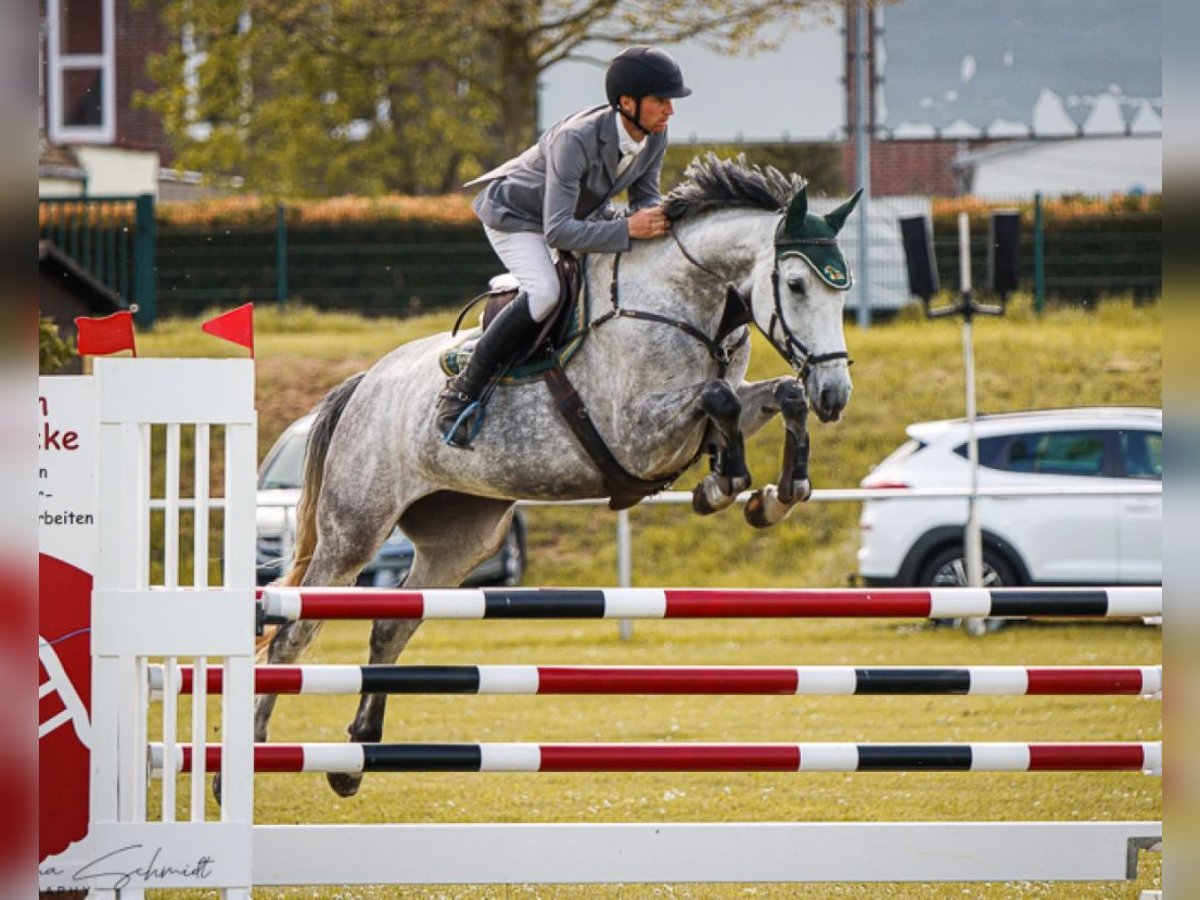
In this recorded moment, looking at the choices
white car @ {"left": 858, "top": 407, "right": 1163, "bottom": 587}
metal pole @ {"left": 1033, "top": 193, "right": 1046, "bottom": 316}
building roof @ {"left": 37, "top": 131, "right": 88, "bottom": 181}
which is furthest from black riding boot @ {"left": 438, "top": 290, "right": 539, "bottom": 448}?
building roof @ {"left": 37, "top": 131, "right": 88, "bottom": 181}

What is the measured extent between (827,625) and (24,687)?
9064mm

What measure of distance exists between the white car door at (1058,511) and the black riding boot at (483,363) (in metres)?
6.28

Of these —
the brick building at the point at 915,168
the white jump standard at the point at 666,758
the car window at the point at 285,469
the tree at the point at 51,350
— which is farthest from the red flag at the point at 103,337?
the brick building at the point at 915,168

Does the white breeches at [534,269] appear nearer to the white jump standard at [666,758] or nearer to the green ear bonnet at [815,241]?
the green ear bonnet at [815,241]

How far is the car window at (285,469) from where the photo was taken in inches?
418

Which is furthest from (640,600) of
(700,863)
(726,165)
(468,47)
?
(468,47)

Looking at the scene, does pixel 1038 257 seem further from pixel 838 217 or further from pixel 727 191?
pixel 838 217

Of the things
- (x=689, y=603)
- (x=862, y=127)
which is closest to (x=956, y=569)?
(x=862, y=127)

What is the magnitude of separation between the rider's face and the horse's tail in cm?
133

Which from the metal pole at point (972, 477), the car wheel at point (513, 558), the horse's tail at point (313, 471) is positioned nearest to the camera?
the horse's tail at point (313, 471)

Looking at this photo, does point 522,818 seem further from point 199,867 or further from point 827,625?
point 827,625

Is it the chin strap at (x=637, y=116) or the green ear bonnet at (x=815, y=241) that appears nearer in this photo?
the green ear bonnet at (x=815, y=241)

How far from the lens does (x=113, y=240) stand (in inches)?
594

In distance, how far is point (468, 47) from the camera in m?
19.2
